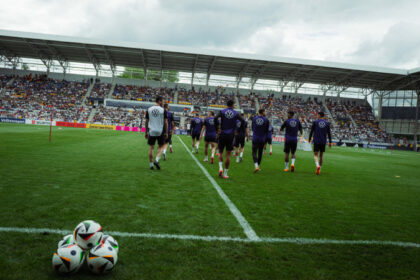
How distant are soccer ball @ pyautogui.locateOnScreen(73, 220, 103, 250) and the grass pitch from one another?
0.79 feet

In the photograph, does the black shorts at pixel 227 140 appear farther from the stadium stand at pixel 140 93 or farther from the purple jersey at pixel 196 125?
the stadium stand at pixel 140 93

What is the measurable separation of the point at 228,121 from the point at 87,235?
16.5ft

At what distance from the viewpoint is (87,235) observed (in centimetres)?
221

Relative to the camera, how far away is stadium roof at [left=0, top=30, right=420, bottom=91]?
39.3 meters

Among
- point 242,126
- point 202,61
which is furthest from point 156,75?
point 242,126

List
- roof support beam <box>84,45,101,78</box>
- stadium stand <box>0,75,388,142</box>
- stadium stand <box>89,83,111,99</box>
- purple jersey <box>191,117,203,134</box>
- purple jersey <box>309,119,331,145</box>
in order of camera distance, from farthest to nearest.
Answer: stadium stand <box>89,83,111,99</box>
stadium stand <box>0,75,388,142</box>
roof support beam <box>84,45,101,78</box>
purple jersey <box>191,117,203,134</box>
purple jersey <box>309,119,331,145</box>

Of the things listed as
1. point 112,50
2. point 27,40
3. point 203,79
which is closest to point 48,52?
point 27,40

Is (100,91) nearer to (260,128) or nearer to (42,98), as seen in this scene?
(42,98)

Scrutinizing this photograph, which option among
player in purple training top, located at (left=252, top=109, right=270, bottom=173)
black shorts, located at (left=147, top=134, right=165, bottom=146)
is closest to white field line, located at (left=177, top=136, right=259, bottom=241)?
black shorts, located at (left=147, top=134, right=165, bottom=146)

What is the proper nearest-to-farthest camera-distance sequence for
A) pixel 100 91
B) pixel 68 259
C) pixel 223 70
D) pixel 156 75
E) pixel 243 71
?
pixel 68 259 < pixel 243 71 < pixel 100 91 < pixel 223 70 < pixel 156 75

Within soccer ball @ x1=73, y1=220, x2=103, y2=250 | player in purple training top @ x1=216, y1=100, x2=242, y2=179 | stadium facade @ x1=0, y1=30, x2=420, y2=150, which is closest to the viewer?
soccer ball @ x1=73, y1=220, x2=103, y2=250

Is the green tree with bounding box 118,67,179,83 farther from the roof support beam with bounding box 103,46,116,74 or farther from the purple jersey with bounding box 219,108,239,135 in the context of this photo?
the purple jersey with bounding box 219,108,239,135

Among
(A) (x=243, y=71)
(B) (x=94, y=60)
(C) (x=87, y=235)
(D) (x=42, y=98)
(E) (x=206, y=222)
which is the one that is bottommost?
(E) (x=206, y=222)

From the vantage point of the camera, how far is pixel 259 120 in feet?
26.9
